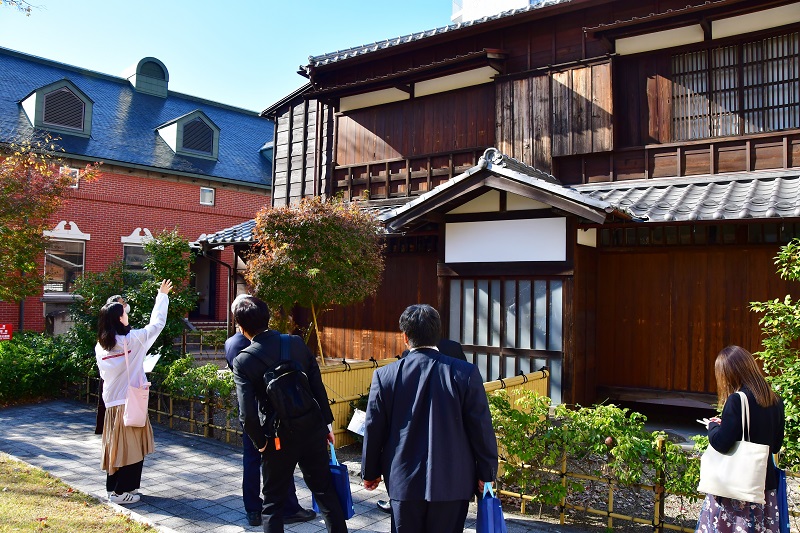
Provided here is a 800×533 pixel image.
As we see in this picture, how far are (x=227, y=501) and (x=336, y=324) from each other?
6.96 metres

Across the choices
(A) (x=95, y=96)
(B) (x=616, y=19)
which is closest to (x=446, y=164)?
(B) (x=616, y=19)

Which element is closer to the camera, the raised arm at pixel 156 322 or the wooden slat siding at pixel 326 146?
the raised arm at pixel 156 322

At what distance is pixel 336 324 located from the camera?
505 inches

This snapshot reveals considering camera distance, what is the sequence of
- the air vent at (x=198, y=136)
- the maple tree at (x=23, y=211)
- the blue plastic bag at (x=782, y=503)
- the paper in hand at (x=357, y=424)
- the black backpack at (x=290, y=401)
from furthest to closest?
the air vent at (x=198, y=136)
the maple tree at (x=23, y=211)
the paper in hand at (x=357, y=424)
the black backpack at (x=290, y=401)
the blue plastic bag at (x=782, y=503)

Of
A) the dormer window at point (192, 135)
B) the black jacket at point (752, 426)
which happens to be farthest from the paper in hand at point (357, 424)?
the dormer window at point (192, 135)

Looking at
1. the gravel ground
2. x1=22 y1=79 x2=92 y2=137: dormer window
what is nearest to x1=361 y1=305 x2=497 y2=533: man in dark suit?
the gravel ground

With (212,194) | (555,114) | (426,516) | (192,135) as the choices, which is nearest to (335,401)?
(426,516)

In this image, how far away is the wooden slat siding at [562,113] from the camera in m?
10.6

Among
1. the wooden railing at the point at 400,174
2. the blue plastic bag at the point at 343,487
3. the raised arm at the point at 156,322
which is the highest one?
the wooden railing at the point at 400,174

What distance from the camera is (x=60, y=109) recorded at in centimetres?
2111

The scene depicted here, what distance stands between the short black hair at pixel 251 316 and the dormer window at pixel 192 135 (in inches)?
818

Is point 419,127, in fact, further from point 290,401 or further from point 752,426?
point 752,426

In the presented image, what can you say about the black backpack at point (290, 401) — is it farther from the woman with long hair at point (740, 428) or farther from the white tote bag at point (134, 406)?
the woman with long hair at point (740, 428)

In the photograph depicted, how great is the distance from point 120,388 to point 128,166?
17.5 m
